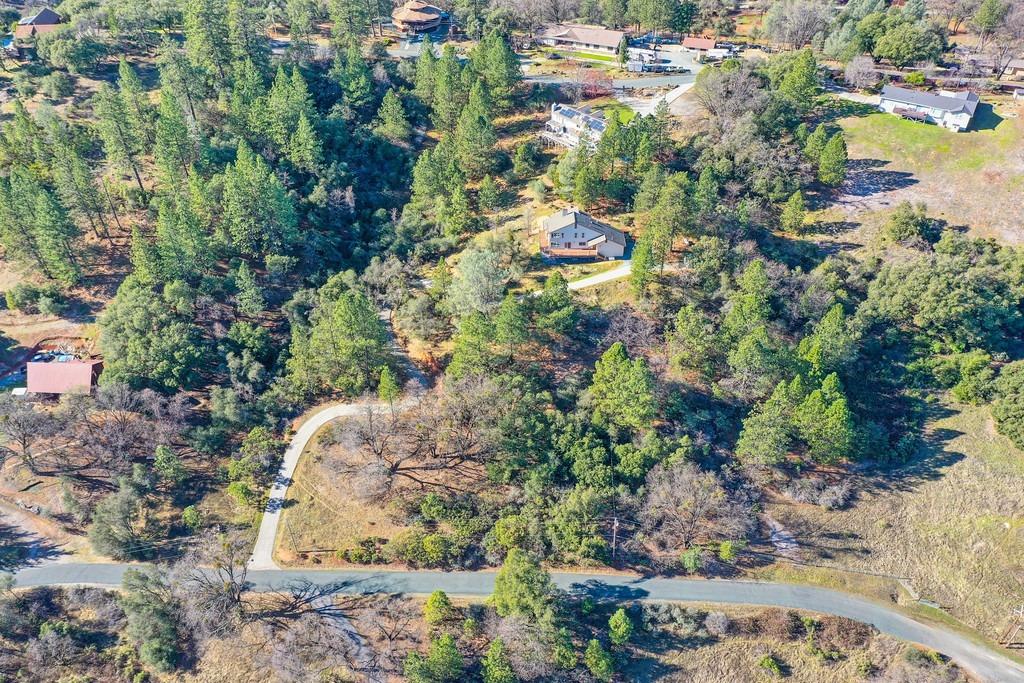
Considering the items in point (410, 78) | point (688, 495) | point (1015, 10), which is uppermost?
point (1015, 10)

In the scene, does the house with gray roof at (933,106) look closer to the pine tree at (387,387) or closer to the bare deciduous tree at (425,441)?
the bare deciduous tree at (425,441)

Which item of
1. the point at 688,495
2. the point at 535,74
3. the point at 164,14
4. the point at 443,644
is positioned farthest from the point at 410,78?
the point at 443,644

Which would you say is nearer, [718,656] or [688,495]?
[718,656]

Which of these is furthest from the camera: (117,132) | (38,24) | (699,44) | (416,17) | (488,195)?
(416,17)

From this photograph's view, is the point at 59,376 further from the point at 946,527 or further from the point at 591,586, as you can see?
the point at 946,527

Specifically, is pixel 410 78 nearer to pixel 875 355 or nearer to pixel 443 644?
pixel 875 355

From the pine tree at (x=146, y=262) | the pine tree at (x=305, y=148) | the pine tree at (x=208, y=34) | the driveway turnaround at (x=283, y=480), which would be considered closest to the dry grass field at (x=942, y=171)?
the driveway turnaround at (x=283, y=480)

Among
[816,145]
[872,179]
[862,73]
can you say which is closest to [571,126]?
[816,145]
